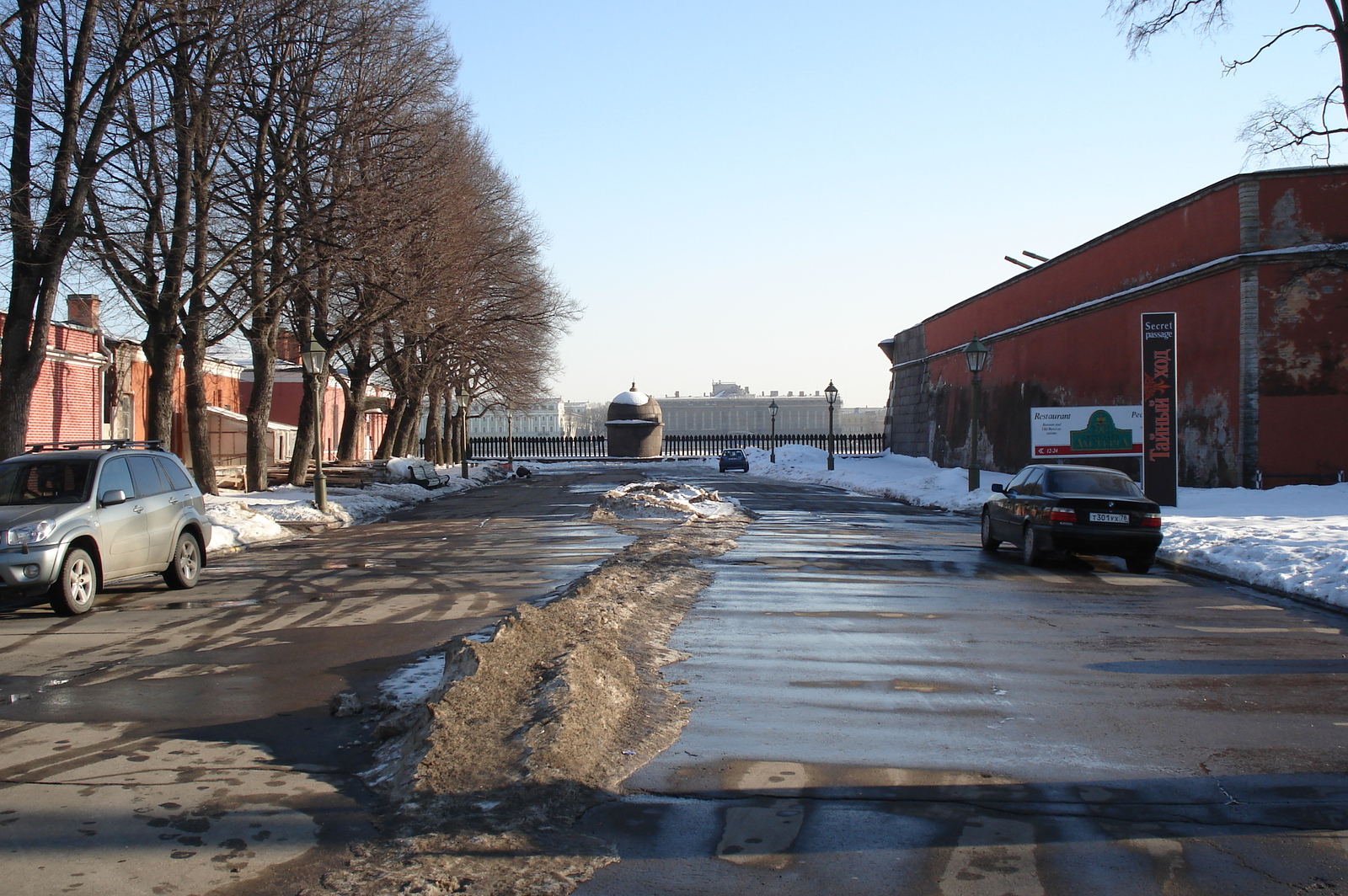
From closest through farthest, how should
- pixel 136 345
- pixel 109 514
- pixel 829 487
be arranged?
pixel 109 514 < pixel 136 345 < pixel 829 487

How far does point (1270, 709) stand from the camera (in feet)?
22.4

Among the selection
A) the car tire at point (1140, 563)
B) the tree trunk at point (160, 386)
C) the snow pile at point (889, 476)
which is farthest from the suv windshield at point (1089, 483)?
the tree trunk at point (160, 386)

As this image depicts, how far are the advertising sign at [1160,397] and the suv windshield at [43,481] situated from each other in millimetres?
18521

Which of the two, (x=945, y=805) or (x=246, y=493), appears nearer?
(x=945, y=805)

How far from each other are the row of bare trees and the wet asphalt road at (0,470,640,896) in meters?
8.53

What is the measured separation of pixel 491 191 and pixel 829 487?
17.2 metres

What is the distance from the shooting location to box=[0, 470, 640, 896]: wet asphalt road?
4289 mm

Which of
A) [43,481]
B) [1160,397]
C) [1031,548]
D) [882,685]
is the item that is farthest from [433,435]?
[882,685]

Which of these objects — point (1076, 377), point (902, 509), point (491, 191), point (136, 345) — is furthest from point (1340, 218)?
point (136, 345)

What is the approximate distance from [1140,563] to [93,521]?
1257 cm

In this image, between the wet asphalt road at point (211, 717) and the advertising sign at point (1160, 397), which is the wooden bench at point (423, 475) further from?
the advertising sign at point (1160, 397)

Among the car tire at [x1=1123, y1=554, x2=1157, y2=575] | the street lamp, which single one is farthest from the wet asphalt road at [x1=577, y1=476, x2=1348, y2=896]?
the street lamp

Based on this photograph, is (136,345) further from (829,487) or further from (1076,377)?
(1076,377)

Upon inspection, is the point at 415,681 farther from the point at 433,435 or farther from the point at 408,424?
the point at 433,435
